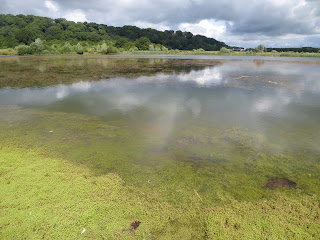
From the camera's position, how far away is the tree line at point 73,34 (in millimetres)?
92312

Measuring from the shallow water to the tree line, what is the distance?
91.3 meters

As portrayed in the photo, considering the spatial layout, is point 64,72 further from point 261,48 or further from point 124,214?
point 261,48

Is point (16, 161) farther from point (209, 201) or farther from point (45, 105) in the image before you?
point (45, 105)

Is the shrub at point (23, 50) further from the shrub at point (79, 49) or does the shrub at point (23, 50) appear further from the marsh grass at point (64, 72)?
the marsh grass at point (64, 72)

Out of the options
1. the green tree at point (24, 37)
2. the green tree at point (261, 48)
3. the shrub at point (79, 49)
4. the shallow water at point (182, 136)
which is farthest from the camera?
the green tree at point (24, 37)

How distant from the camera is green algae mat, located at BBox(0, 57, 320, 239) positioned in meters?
3.10

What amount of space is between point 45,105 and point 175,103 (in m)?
6.54

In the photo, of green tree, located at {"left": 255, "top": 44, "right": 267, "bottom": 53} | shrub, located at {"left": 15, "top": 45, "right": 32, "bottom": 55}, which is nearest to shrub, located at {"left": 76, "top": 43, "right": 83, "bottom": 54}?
shrub, located at {"left": 15, "top": 45, "right": 32, "bottom": 55}

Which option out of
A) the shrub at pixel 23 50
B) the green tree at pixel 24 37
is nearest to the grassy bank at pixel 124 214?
the shrub at pixel 23 50

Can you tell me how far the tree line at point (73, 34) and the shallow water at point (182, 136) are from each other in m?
91.3

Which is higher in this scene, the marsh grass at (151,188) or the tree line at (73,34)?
the tree line at (73,34)

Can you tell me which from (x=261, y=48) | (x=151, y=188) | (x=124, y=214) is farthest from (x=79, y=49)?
(x=124, y=214)

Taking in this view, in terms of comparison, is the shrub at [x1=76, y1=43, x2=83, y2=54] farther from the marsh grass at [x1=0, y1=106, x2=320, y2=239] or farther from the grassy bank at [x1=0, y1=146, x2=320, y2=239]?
the grassy bank at [x1=0, y1=146, x2=320, y2=239]

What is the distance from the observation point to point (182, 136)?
20.4 feet
